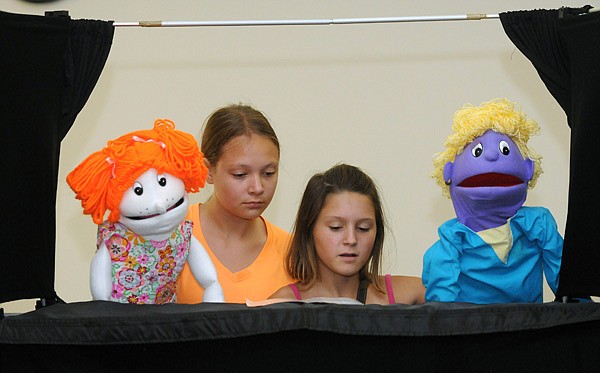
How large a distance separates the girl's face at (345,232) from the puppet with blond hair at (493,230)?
6.1 inches

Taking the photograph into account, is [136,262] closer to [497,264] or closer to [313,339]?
[313,339]

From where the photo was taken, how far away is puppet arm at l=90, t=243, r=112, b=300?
165 cm

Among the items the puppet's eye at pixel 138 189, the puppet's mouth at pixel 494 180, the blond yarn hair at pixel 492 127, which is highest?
the blond yarn hair at pixel 492 127

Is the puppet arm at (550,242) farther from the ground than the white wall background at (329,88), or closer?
closer

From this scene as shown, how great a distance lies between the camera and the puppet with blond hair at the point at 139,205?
1.62 metres

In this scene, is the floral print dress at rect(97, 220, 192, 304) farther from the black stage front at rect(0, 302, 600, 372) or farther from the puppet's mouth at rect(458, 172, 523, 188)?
the puppet's mouth at rect(458, 172, 523, 188)

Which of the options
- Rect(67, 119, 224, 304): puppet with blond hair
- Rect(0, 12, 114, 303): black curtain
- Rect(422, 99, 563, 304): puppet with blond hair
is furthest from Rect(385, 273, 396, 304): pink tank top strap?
Rect(0, 12, 114, 303): black curtain

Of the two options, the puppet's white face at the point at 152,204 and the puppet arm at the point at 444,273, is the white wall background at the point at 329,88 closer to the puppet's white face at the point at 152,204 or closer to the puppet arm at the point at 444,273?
the puppet arm at the point at 444,273

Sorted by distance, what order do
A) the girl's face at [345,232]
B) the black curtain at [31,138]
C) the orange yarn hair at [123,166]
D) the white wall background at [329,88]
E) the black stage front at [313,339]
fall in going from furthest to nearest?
the white wall background at [329,88] → the girl's face at [345,232] → the orange yarn hair at [123,166] → the black curtain at [31,138] → the black stage front at [313,339]

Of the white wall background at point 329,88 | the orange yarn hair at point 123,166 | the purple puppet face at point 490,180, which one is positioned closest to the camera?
the orange yarn hair at point 123,166

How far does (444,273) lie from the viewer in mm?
1727

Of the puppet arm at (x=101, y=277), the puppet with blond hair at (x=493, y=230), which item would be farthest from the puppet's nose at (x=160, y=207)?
the puppet with blond hair at (x=493, y=230)

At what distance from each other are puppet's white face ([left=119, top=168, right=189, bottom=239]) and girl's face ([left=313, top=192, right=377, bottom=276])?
34 cm

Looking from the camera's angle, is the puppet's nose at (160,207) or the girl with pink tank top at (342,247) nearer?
the puppet's nose at (160,207)
